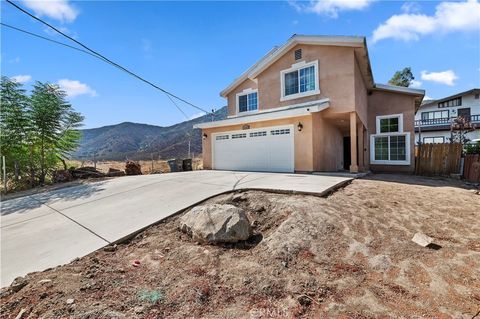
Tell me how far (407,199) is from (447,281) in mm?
3794

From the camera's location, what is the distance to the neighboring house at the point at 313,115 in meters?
10.7

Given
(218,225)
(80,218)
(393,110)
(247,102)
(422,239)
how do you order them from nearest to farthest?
(422,239) < (218,225) < (80,218) < (393,110) < (247,102)

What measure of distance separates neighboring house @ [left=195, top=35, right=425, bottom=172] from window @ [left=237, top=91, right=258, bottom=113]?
67 millimetres

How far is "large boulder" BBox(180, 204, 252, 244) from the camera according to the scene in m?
4.12

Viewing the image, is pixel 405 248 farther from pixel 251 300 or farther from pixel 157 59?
pixel 157 59

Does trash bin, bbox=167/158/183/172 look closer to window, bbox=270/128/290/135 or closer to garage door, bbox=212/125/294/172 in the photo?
garage door, bbox=212/125/294/172

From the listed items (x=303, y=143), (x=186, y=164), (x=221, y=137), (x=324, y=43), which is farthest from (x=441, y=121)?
(x=186, y=164)

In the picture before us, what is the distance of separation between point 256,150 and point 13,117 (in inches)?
472

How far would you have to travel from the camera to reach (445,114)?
30844 millimetres

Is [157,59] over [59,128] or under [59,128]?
over

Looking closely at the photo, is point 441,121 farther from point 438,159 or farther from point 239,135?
point 239,135

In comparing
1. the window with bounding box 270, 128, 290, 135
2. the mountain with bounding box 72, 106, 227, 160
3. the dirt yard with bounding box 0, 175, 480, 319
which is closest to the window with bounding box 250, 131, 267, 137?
the window with bounding box 270, 128, 290, 135

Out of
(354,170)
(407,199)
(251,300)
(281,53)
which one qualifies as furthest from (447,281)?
(281,53)

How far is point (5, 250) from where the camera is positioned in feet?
14.8
